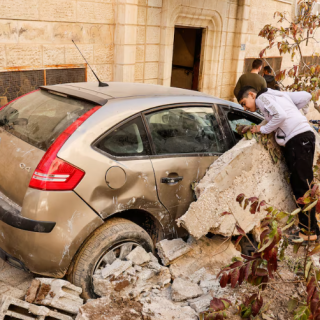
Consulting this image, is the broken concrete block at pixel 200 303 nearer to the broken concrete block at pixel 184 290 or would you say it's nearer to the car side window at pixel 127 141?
the broken concrete block at pixel 184 290

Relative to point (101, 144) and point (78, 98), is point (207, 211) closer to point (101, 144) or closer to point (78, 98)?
point (101, 144)

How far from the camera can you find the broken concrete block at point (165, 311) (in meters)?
2.65

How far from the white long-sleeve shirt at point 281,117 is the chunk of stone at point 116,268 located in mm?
1747

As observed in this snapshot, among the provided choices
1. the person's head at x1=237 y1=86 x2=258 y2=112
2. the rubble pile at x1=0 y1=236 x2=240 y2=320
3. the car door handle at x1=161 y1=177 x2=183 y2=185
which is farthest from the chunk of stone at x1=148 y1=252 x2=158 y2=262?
the person's head at x1=237 y1=86 x2=258 y2=112

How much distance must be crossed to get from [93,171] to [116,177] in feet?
0.64

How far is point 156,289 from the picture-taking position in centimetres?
297

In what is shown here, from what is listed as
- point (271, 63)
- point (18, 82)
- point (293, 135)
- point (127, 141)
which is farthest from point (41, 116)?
point (271, 63)

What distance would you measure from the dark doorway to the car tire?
26.4 feet

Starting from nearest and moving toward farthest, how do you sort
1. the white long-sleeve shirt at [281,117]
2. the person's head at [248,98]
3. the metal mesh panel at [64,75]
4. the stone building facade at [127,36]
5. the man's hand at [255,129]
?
the white long-sleeve shirt at [281,117] < the man's hand at [255,129] < the person's head at [248,98] < the stone building facade at [127,36] < the metal mesh panel at [64,75]

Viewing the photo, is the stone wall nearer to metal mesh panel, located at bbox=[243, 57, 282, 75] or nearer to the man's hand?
the man's hand

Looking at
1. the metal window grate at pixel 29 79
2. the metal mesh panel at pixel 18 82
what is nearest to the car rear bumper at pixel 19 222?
the metal window grate at pixel 29 79

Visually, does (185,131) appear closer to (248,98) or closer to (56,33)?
(248,98)

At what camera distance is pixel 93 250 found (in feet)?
9.12

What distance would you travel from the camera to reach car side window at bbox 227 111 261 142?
3805 millimetres
